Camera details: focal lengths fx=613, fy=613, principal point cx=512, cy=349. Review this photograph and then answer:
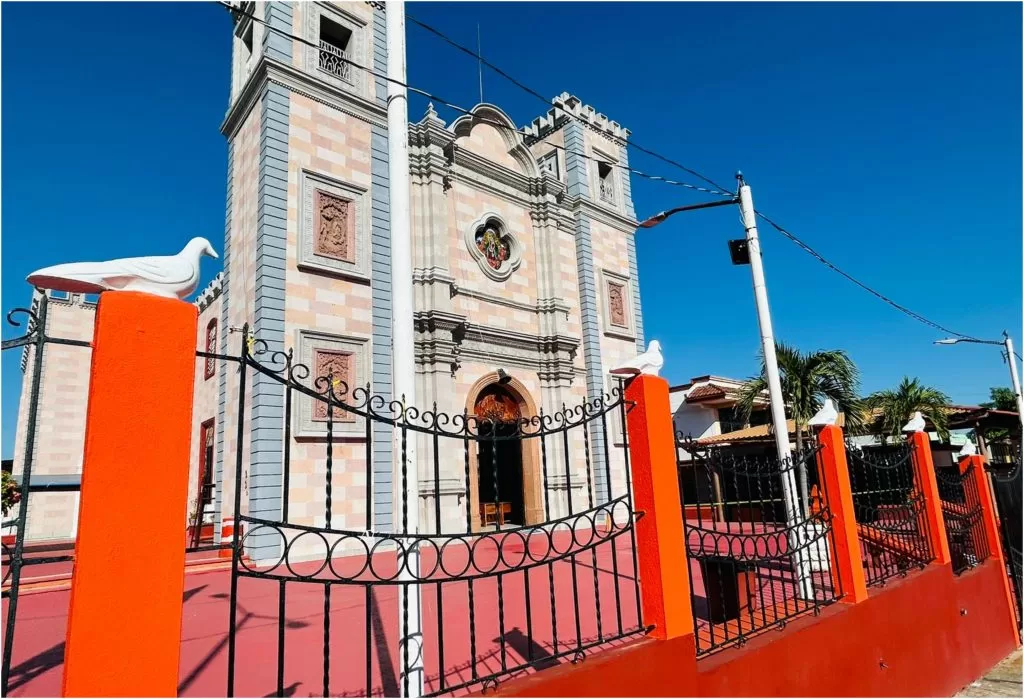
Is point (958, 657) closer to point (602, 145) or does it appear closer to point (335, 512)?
point (335, 512)

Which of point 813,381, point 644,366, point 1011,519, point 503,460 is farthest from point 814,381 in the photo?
point 644,366

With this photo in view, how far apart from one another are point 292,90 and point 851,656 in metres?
11.6

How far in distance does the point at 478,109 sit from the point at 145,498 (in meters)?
14.4

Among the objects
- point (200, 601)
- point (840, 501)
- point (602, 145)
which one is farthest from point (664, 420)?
point (602, 145)

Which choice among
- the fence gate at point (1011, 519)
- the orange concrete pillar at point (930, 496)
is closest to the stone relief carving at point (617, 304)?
the fence gate at point (1011, 519)

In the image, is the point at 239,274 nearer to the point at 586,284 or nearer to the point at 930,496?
the point at 586,284

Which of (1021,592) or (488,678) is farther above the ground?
(488,678)

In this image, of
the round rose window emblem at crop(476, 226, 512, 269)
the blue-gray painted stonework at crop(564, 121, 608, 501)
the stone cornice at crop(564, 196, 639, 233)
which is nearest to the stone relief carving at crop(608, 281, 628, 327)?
the blue-gray painted stonework at crop(564, 121, 608, 501)

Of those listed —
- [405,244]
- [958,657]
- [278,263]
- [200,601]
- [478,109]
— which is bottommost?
[958,657]

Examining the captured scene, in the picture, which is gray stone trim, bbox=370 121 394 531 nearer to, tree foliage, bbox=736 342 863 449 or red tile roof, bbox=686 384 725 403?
tree foliage, bbox=736 342 863 449

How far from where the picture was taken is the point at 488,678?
2.89m

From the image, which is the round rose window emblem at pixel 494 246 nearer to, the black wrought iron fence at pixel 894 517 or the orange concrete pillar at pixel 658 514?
the black wrought iron fence at pixel 894 517

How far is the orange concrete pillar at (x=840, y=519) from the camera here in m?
5.42

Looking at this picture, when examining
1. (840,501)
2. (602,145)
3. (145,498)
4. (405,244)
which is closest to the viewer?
(145,498)
